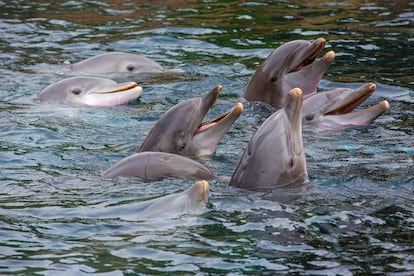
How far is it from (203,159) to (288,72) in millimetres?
2410

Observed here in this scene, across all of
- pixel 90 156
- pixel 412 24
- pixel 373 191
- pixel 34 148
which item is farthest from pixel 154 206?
pixel 412 24

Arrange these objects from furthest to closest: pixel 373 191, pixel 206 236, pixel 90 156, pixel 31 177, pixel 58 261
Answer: pixel 90 156
pixel 31 177
pixel 373 191
pixel 206 236
pixel 58 261

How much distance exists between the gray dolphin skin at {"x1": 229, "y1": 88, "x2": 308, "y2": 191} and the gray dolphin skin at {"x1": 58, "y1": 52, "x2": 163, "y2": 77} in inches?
248

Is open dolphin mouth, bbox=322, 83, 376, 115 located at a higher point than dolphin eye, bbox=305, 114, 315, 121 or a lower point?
higher

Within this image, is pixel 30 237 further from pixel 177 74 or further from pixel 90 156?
pixel 177 74

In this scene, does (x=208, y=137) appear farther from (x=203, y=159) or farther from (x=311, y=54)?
(x=311, y=54)

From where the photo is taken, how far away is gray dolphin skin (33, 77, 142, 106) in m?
12.5

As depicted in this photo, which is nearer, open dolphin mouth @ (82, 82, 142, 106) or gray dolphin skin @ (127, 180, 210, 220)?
gray dolphin skin @ (127, 180, 210, 220)

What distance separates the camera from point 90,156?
997 cm

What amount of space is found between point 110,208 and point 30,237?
34.7 inches

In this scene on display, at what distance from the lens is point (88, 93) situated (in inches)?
495

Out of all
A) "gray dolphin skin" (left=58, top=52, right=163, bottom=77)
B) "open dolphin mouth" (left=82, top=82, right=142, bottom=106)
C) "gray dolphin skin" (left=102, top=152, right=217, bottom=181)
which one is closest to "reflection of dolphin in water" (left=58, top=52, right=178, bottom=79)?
"gray dolphin skin" (left=58, top=52, right=163, bottom=77)

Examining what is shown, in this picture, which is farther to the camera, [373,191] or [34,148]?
[34,148]

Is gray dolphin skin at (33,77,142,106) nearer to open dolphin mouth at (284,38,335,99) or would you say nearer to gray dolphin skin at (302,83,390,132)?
open dolphin mouth at (284,38,335,99)
